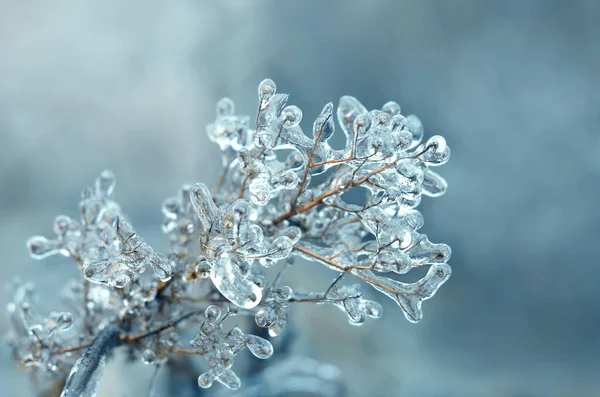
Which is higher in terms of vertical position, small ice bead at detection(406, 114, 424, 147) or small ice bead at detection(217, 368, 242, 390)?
small ice bead at detection(406, 114, 424, 147)

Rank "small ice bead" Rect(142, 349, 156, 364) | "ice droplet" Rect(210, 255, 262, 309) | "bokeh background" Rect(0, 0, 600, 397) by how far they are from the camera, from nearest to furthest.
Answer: "ice droplet" Rect(210, 255, 262, 309), "small ice bead" Rect(142, 349, 156, 364), "bokeh background" Rect(0, 0, 600, 397)

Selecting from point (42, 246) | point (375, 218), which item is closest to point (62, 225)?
point (42, 246)

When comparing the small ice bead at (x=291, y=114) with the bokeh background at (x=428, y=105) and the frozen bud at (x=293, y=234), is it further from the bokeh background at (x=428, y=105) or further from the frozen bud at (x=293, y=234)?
the bokeh background at (x=428, y=105)

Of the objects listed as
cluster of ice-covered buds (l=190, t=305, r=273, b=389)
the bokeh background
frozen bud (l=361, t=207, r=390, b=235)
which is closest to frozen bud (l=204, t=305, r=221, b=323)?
cluster of ice-covered buds (l=190, t=305, r=273, b=389)

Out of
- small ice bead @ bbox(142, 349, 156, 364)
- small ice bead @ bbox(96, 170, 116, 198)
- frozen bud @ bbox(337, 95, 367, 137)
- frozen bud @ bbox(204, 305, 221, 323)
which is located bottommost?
small ice bead @ bbox(142, 349, 156, 364)

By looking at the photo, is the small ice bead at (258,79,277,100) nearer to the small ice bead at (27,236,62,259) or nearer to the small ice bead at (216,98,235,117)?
the small ice bead at (216,98,235,117)

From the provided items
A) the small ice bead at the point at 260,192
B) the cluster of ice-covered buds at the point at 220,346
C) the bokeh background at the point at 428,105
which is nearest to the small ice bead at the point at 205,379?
the cluster of ice-covered buds at the point at 220,346

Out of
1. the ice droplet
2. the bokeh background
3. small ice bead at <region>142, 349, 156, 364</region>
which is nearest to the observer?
the ice droplet

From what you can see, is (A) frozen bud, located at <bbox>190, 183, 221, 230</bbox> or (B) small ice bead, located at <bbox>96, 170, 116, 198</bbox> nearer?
(A) frozen bud, located at <bbox>190, 183, 221, 230</bbox>

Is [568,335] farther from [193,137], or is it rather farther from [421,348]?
[193,137]
